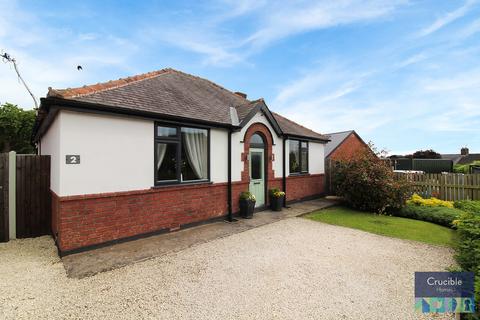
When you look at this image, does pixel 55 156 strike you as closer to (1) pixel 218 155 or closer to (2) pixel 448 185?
(1) pixel 218 155

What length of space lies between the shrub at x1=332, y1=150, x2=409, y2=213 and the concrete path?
4632mm

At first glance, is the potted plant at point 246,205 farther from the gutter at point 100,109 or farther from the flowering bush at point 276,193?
the gutter at point 100,109

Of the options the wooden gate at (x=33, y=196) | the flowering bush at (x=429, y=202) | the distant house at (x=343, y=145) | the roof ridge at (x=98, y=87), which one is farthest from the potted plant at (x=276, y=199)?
the wooden gate at (x=33, y=196)

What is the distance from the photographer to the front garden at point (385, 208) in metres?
7.18

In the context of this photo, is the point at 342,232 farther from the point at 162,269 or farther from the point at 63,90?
the point at 63,90

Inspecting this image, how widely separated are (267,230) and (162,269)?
361cm

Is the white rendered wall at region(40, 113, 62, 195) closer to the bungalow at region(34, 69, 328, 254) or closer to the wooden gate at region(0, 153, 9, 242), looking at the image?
the bungalow at region(34, 69, 328, 254)

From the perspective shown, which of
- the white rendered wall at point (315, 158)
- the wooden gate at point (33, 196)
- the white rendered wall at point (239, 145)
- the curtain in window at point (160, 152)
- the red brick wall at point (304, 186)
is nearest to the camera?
the wooden gate at point (33, 196)

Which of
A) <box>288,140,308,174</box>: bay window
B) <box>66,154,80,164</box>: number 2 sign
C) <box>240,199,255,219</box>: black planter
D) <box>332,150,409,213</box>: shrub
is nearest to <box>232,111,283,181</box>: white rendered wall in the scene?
<box>240,199,255,219</box>: black planter

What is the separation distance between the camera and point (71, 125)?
4969 mm

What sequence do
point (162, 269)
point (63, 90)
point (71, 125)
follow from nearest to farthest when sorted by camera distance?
point (162, 269) < point (71, 125) < point (63, 90)

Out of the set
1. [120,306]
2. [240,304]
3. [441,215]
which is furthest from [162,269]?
[441,215]

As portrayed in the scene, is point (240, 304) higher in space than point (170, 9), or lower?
lower

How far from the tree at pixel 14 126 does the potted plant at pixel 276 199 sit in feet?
78.8
